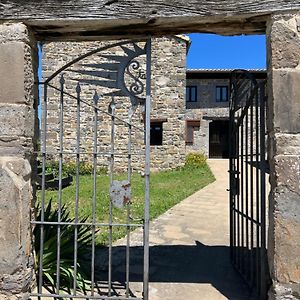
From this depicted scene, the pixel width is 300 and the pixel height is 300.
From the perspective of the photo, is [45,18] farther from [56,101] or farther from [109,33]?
[56,101]

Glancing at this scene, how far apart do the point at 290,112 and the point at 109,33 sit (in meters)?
1.57

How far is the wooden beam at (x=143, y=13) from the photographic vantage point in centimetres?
269

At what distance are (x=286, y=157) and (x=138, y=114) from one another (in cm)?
1114

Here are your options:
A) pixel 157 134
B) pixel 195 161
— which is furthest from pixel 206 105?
pixel 157 134

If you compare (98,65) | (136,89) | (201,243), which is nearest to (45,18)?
(98,65)

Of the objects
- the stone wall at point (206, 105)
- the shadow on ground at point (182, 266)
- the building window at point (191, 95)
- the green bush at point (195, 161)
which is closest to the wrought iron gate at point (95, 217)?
the shadow on ground at point (182, 266)

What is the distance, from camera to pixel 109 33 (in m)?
3.05

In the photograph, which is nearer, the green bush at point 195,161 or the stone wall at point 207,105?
the green bush at point 195,161

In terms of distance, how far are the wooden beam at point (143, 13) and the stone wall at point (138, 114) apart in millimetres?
10643

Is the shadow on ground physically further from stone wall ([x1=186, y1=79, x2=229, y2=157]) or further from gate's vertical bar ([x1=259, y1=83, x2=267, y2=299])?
stone wall ([x1=186, y1=79, x2=229, y2=157])

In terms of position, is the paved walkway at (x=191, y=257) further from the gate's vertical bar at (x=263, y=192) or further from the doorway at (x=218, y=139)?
the doorway at (x=218, y=139)

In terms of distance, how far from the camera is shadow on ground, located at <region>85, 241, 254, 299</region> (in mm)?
3602

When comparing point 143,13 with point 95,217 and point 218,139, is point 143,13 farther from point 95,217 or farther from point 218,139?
point 218,139

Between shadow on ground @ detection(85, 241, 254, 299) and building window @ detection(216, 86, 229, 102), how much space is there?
56.1ft
